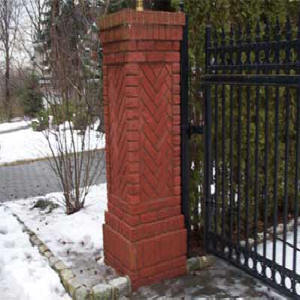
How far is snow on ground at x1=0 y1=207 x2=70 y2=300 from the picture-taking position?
11.4ft

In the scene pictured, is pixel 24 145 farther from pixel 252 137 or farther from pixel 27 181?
pixel 252 137

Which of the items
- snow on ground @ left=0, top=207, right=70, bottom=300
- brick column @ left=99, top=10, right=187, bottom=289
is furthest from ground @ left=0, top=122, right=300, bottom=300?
brick column @ left=99, top=10, right=187, bottom=289

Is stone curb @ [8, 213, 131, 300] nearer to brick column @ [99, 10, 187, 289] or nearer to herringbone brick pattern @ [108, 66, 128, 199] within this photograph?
brick column @ [99, 10, 187, 289]

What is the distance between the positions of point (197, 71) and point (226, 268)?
6.23ft

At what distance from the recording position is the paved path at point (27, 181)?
23.5 feet

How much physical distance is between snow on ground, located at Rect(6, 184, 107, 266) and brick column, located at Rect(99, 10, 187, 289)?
0.62m

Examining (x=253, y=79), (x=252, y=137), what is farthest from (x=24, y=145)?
(x=253, y=79)

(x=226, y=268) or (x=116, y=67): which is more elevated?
(x=116, y=67)

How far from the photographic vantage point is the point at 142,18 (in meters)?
3.22

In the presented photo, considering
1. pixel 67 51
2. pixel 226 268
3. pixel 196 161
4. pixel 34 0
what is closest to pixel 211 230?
pixel 226 268

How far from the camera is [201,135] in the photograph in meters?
4.21

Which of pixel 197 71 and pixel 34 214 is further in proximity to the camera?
pixel 34 214

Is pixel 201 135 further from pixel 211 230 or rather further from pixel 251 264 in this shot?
pixel 251 264

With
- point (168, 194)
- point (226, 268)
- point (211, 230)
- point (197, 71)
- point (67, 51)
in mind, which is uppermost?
point (67, 51)
